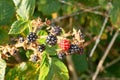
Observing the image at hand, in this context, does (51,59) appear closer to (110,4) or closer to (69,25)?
(110,4)

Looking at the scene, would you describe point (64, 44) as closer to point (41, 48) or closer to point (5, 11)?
point (41, 48)

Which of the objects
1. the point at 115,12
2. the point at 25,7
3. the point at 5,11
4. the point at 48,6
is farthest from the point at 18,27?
the point at 115,12

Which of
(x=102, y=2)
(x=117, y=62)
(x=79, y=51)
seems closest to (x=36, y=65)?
(x=79, y=51)

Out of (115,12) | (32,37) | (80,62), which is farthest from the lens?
(80,62)

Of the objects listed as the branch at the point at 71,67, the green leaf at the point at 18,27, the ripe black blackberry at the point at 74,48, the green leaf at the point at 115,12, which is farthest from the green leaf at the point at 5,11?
the branch at the point at 71,67

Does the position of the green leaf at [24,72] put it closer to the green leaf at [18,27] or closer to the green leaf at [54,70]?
the green leaf at [54,70]

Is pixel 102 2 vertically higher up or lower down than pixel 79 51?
lower down
